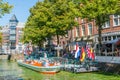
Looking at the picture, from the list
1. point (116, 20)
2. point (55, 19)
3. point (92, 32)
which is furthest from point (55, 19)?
point (116, 20)

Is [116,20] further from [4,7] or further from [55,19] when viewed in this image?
[4,7]

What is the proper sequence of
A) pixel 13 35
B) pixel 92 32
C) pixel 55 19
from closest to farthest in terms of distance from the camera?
1. pixel 55 19
2. pixel 92 32
3. pixel 13 35

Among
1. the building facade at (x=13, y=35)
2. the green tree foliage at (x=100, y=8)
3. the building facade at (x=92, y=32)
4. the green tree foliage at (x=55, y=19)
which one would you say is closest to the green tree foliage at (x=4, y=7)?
the green tree foliage at (x=100, y=8)

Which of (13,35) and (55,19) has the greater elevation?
(55,19)

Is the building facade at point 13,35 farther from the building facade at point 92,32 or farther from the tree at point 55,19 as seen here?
the tree at point 55,19

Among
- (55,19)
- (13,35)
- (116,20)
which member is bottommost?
(13,35)

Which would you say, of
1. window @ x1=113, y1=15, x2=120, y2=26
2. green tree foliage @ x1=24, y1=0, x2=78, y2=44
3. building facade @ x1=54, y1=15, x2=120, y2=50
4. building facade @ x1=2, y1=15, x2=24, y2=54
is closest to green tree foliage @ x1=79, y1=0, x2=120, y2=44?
building facade @ x1=54, y1=15, x2=120, y2=50

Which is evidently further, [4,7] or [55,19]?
[55,19]

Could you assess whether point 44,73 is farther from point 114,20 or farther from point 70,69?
point 114,20

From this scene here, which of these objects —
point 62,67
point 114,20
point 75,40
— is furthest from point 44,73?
point 75,40

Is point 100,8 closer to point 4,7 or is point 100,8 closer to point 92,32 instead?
point 4,7

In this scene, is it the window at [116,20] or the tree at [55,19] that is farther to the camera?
the tree at [55,19]

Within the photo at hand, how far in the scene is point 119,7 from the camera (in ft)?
108

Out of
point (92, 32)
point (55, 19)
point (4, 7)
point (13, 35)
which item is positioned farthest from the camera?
point (13, 35)
